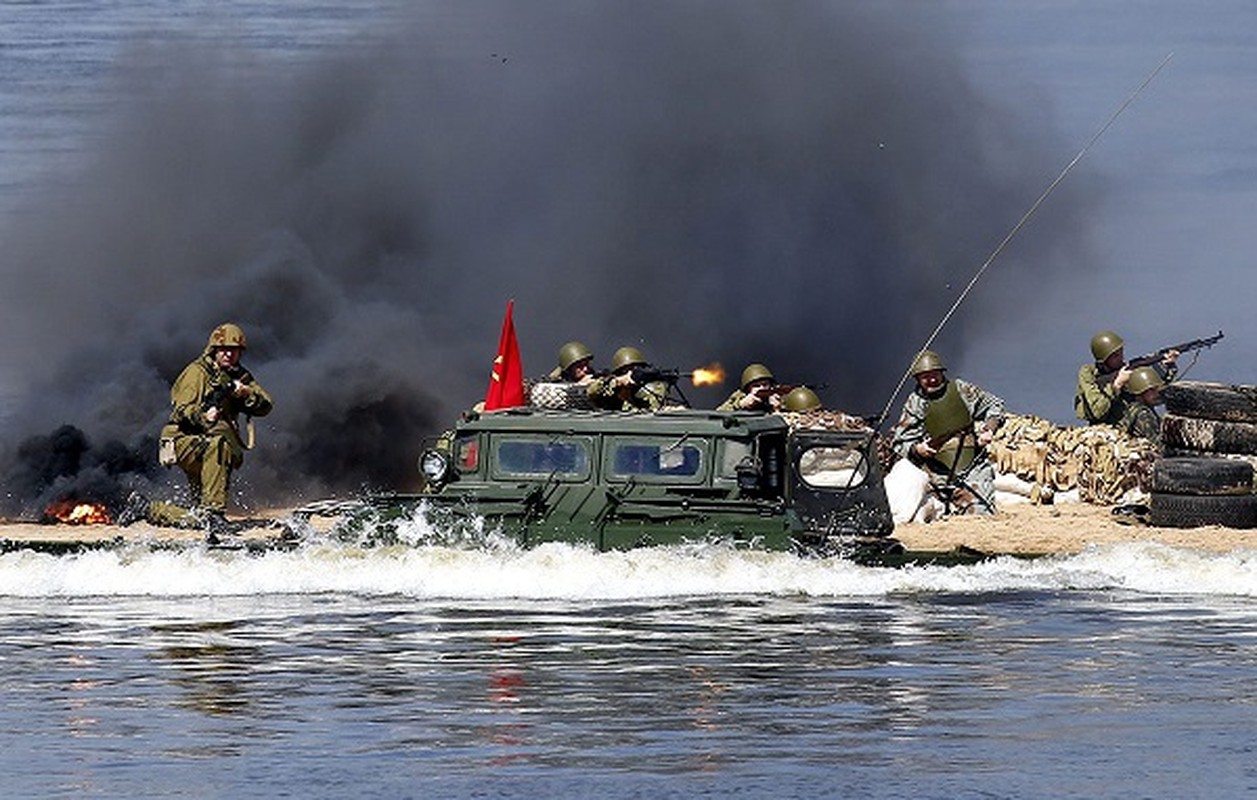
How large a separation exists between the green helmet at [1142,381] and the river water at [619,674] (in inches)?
324

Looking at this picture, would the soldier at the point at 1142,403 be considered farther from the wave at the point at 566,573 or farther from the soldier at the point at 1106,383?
the wave at the point at 566,573

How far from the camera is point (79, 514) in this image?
34.9 m

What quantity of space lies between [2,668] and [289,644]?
199 centimetres

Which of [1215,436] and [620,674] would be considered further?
[1215,436]

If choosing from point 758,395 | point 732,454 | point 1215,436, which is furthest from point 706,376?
point 1215,436

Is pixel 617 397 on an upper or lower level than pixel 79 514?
upper

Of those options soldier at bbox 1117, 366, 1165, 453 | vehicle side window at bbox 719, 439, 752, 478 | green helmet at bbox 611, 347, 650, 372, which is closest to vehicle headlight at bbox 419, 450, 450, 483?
vehicle side window at bbox 719, 439, 752, 478

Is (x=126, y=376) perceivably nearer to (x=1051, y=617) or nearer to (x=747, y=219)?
(x=747, y=219)

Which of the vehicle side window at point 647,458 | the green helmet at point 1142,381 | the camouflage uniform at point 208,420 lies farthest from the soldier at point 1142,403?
the vehicle side window at point 647,458

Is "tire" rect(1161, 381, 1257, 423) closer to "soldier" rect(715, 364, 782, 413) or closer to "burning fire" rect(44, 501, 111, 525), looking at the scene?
"soldier" rect(715, 364, 782, 413)

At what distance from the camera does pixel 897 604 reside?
77.3ft

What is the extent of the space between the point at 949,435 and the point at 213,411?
6.52 metres

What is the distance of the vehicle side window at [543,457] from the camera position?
82.6 ft

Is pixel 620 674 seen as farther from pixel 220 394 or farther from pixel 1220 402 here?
pixel 1220 402
